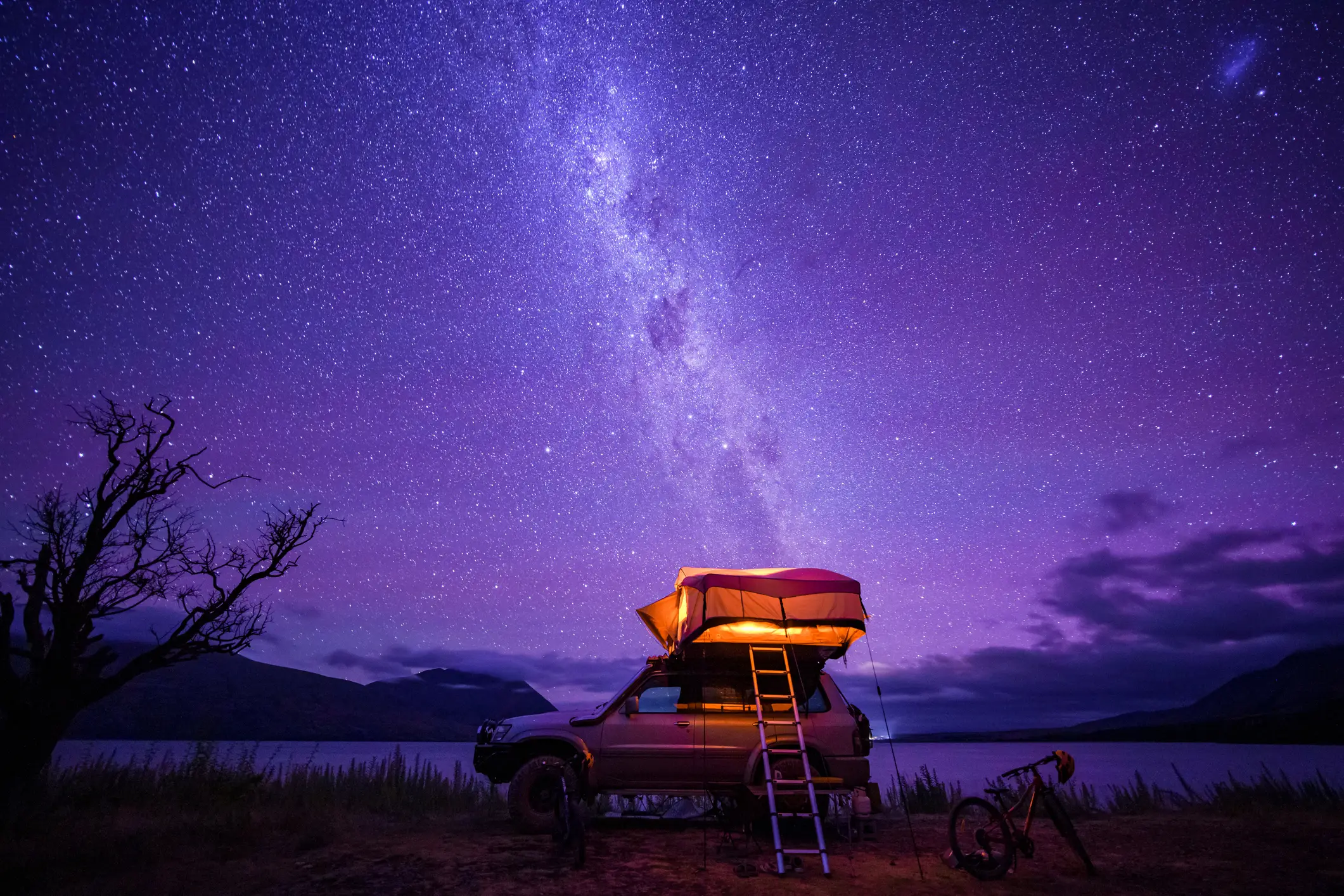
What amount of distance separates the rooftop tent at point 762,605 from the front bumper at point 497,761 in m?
2.60

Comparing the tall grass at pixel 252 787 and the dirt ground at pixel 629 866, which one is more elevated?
the tall grass at pixel 252 787

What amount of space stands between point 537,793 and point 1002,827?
5.51 m

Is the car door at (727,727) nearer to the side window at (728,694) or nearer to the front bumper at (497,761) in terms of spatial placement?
the side window at (728,694)

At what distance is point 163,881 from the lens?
6539mm

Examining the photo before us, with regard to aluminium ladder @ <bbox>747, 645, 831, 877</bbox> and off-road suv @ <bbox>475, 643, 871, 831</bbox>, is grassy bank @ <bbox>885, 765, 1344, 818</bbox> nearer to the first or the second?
off-road suv @ <bbox>475, 643, 871, 831</bbox>

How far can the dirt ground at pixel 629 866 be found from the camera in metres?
6.21

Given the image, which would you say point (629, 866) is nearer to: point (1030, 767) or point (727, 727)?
point (727, 727)

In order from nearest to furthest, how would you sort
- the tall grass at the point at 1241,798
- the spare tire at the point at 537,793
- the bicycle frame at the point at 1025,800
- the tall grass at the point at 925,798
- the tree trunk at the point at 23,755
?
1. the bicycle frame at the point at 1025,800
2. the spare tire at the point at 537,793
3. the tree trunk at the point at 23,755
4. the tall grass at the point at 1241,798
5. the tall grass at the point at 925,798

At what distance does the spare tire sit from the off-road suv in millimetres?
11

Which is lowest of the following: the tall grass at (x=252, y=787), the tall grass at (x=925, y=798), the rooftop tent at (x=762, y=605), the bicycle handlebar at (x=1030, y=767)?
the tall grass at (x=925, y=798)

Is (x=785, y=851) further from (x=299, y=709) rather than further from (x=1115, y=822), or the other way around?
(x=299, y=709)

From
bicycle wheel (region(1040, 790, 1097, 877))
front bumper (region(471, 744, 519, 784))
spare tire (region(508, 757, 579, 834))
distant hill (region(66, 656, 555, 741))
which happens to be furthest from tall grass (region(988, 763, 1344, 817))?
distant hill (region(66, 656, 555, 741))

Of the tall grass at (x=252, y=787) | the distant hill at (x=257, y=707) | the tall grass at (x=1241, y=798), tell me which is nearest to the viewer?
the tall grass at (x=252, y=787)

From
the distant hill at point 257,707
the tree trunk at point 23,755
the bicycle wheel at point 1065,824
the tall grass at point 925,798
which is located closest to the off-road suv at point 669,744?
the bicycle wheel at point 1065,824
